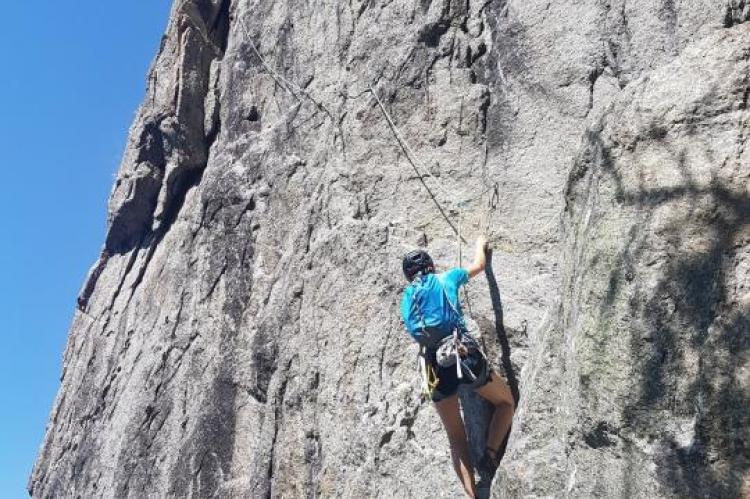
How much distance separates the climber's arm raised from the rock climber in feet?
1.12

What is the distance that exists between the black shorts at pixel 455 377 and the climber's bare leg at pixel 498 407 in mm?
210

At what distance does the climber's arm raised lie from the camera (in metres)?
7.10

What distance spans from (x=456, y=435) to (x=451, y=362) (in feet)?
2.25

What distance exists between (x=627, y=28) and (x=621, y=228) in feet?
11.1

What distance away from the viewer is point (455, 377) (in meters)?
6.24

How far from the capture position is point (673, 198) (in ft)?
15.0

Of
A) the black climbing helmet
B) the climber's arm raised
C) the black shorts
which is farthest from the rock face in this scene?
the black climbing helmet

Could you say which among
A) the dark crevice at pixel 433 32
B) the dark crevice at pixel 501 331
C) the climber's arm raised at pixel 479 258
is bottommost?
the dark crevice at pixel 501 331

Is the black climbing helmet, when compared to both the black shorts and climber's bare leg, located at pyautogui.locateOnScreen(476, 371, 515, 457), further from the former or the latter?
climber's bare leg, located at pyautogui.locateOnScreen(476, 371, 515, 457)

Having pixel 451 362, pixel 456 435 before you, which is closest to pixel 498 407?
pixel 456 435

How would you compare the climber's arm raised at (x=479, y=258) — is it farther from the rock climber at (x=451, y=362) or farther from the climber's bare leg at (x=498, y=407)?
the climber's bare leg at (x=498, y=407)

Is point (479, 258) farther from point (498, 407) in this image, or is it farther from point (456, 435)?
point (456, 435)

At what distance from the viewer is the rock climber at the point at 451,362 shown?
623 cm

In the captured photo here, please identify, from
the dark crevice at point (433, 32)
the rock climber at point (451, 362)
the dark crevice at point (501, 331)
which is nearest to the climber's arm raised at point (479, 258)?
the dark crevice at point (501, 331)
